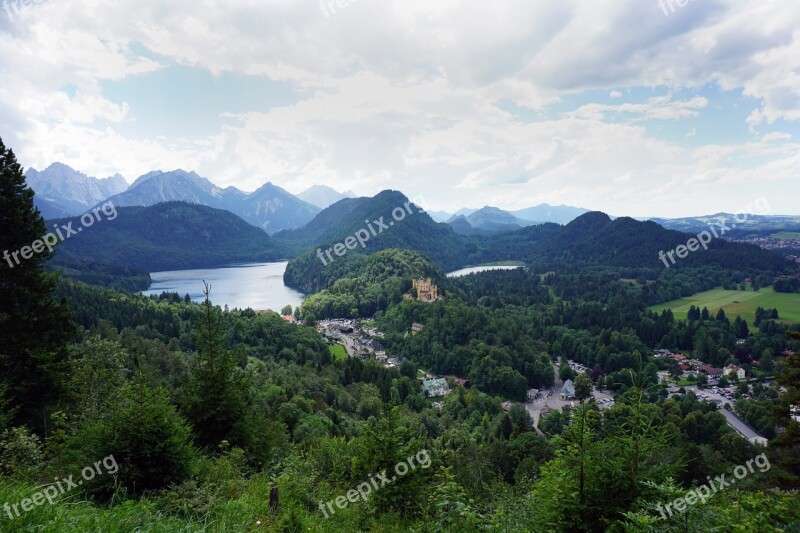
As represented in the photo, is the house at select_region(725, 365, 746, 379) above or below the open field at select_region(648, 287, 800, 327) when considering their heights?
below

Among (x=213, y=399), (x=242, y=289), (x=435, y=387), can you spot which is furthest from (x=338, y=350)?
(x=242, y=289)

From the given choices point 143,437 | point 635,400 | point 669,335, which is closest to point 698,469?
point 635,400

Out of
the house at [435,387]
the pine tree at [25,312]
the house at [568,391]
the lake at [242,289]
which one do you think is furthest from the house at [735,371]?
the lake at [242,289]

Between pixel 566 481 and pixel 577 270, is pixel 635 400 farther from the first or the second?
pixel 577 270

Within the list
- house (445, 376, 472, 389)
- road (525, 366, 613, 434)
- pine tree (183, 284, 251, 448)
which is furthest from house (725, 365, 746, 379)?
pine tree (183, 284, 251, 448)

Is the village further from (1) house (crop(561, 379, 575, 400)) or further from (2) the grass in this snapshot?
(2) the grass

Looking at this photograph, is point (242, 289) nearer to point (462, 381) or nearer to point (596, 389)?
point (462, 381)
